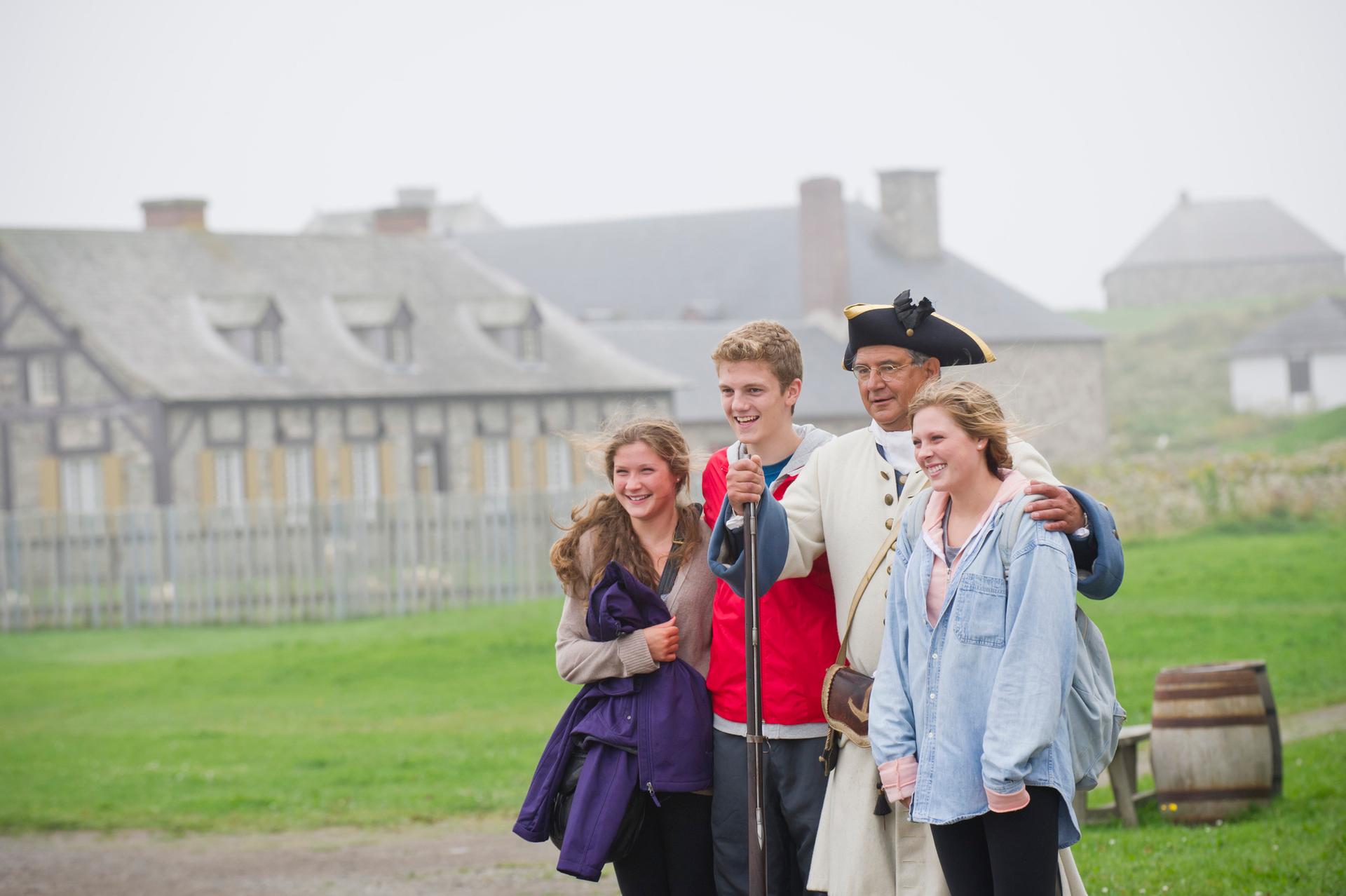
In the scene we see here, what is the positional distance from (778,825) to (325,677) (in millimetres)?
11463

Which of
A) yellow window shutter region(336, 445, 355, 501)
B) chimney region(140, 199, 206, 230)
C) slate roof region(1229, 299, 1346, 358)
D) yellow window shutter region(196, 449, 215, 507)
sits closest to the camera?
yellow window shutter region(196, 449, 215, 507)

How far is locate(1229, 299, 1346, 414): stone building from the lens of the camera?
5266 centimetres

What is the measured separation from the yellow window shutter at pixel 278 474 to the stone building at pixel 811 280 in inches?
514

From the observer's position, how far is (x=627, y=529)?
442cm

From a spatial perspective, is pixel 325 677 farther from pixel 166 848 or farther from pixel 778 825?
pixel 778 825

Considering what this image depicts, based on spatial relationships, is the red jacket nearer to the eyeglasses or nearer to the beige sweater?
the beige sweater

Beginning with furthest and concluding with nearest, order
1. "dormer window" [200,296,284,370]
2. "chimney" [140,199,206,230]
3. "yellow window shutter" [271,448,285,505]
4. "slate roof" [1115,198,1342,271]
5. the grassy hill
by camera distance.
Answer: "slate roof" [1115,198,1342,271] → the grassy hill → "chimney" [140,199,206,230] → "dormer window" [200,296,284,370] → "yellow window shutter" [271,448,285,505]

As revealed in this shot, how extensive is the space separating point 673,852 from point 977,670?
1.15 metres

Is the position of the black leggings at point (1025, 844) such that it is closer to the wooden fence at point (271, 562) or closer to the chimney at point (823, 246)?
the wooden fence at point (271, 562)

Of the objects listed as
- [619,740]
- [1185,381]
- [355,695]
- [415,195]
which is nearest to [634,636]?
[619,740]

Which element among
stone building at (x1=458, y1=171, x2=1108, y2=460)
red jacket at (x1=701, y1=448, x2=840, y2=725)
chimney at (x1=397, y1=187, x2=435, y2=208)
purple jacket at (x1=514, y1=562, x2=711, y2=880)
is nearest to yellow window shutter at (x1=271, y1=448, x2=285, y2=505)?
stone building at (x1=458, y1=171, x2=1108, y2=460)

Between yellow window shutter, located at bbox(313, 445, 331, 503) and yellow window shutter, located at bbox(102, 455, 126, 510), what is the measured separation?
3064 millimetres

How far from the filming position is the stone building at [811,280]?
42.1 m

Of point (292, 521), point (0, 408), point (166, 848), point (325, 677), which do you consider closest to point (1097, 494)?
point (292, 521)
